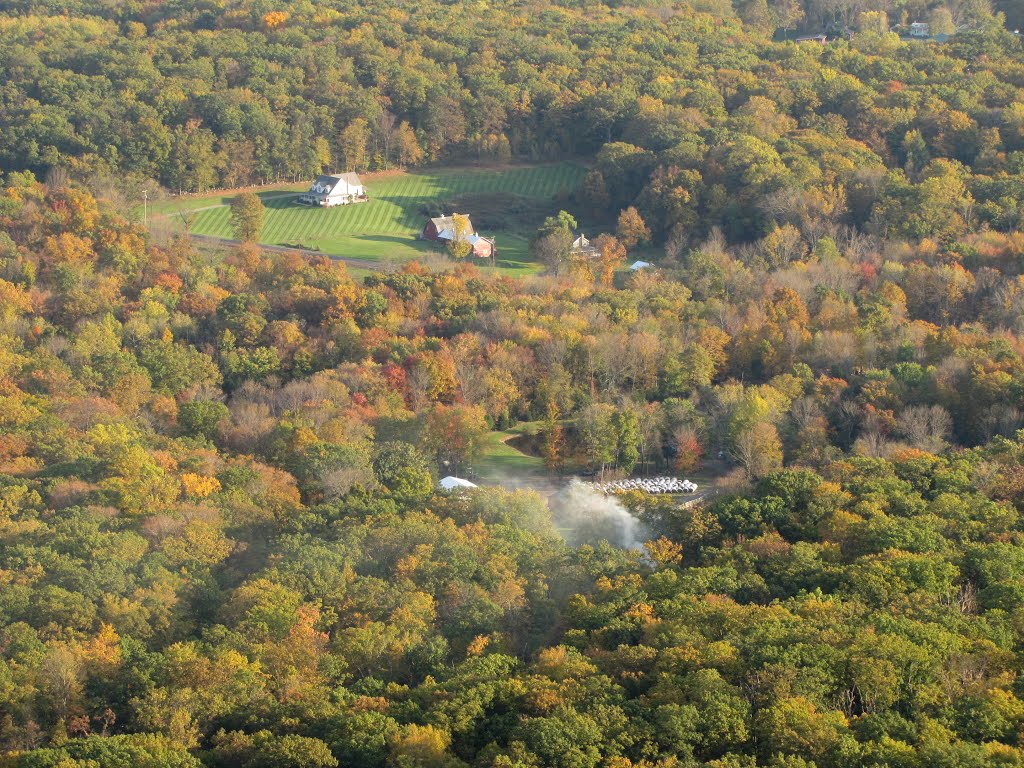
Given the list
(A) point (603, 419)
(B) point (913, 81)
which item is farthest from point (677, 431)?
(B) point (913, 81)

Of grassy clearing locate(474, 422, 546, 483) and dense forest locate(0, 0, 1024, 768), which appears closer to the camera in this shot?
dense forest locate(0, 0, 1024, 768)

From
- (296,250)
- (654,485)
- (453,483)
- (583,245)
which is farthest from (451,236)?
(453,483)

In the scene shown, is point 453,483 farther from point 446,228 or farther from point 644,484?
point 446,228

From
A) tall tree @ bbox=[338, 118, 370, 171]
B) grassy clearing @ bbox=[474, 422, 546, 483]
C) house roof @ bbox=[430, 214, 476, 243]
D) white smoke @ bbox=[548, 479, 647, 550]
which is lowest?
grassy clearing @ bbox=[474, 422, 546, 483]

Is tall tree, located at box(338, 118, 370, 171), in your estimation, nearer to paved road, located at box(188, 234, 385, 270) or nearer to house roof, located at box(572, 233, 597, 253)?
paved road, located at box(188, 234, 385, 270)

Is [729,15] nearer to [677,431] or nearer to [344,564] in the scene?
[677,431]

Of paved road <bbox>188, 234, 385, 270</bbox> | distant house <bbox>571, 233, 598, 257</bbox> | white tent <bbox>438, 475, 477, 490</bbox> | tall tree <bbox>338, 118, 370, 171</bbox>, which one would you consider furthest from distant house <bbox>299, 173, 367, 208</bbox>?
white tent <bbox>438, 475, 477, 490</bbox>

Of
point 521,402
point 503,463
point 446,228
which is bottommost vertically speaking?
point 503,463
